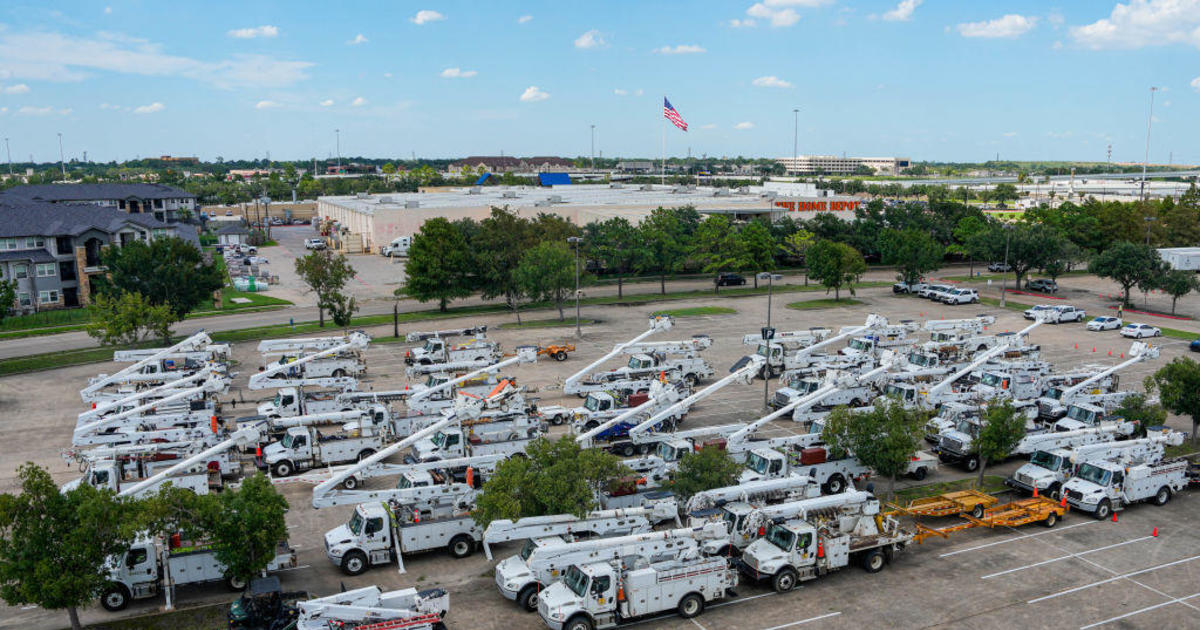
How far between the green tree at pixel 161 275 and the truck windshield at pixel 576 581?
4345 centimetres

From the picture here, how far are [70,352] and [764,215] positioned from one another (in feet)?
251

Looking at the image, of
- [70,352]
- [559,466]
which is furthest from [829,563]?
[70,352]

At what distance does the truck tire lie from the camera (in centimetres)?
2447

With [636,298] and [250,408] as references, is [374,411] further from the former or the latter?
[636,298]

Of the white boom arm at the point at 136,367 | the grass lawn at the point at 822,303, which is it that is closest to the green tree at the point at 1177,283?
the grass lawn at the point at 822,303

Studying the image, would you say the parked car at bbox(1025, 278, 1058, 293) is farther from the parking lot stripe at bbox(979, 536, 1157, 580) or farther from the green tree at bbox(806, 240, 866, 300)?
the parking lot stripe at bbox(979, 536, 1157, 580)

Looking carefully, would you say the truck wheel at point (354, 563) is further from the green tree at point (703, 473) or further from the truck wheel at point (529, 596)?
the green tree at point (703, 473)

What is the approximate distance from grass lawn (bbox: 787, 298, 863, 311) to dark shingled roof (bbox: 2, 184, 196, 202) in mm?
90229

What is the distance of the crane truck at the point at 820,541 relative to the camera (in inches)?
918

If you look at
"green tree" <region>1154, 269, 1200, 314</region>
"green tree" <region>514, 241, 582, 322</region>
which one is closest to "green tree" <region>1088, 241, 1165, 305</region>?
"green tree" <region>1154, 269, 1200, 314</region>

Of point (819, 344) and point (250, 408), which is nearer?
point (250, 408)

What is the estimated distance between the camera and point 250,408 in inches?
1652

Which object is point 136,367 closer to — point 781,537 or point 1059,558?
point 781,537

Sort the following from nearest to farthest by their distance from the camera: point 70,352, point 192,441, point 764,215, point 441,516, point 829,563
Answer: point 829,563
point 441,516
point 192,441
point 70,352
point 764,215
